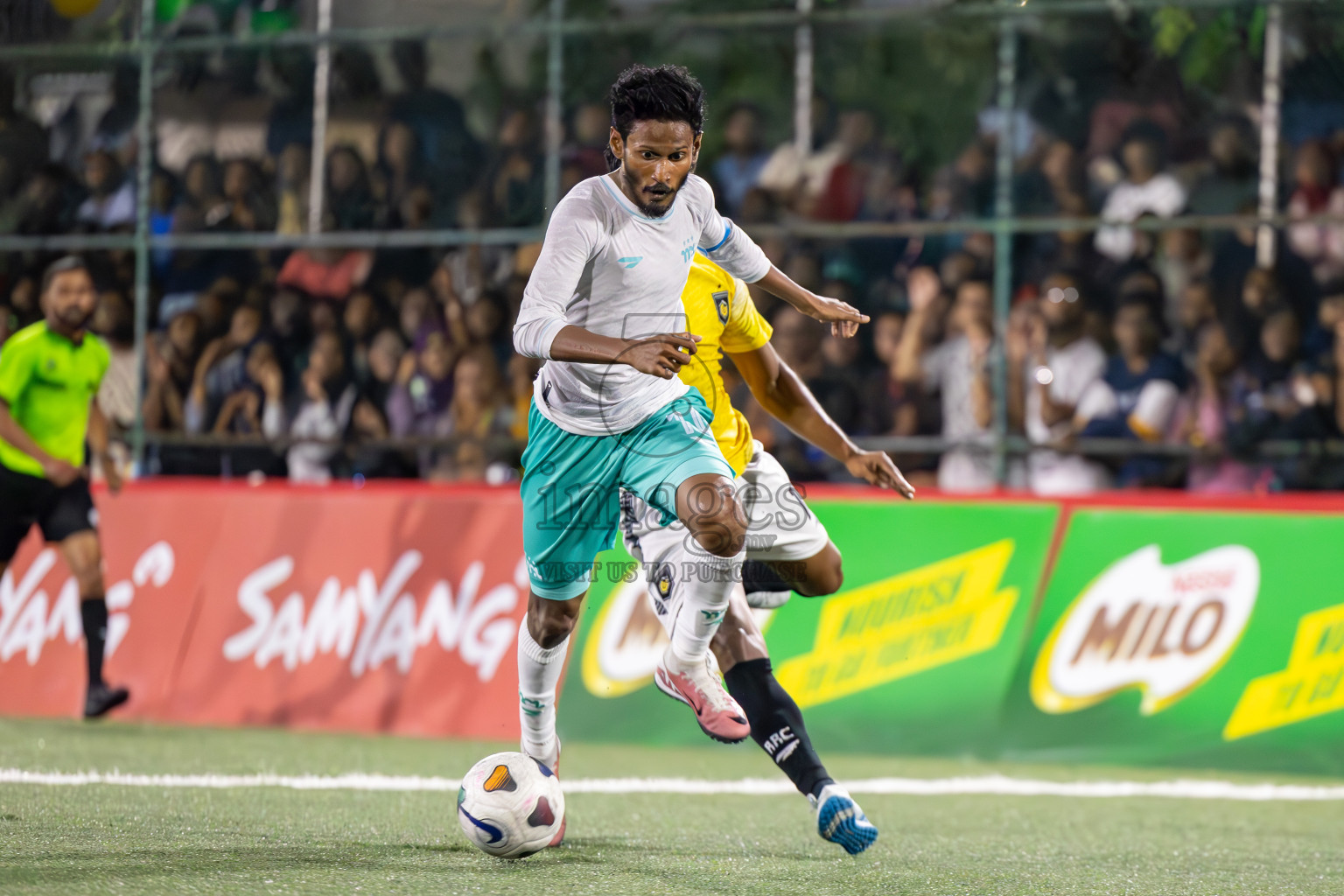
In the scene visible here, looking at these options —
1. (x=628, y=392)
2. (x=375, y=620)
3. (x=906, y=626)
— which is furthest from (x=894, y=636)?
(x=628, y=392)

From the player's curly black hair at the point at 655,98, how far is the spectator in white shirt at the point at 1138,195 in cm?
585

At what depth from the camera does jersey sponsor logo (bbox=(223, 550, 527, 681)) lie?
908cm

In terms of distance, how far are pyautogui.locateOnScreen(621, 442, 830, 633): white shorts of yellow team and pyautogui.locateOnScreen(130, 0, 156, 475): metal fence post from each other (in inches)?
244

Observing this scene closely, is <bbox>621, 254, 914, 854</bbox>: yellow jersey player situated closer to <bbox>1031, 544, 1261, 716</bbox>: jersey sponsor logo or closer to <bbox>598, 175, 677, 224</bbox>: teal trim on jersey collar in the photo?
<bbox>598, 175, 677, 224</bbox>: teal trim on jersey collar

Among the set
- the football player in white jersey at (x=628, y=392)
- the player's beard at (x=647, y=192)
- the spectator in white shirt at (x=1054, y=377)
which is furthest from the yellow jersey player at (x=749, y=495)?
the spectator in white shirt at (x=1054, y=377)

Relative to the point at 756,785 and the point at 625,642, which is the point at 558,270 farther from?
the point at 625,642

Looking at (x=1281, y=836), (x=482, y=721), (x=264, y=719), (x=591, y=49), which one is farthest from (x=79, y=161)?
(x=1281, y=836)

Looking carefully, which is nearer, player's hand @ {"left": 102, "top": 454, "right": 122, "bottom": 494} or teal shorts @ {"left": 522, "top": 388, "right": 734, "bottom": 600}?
teal shorts @ {"left": 522, "top": 388, "right": 734, "bottom": 600}

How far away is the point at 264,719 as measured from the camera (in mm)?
9312

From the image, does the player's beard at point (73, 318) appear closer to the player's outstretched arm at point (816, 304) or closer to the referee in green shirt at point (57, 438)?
the referee in green shirt at point (57, 438)

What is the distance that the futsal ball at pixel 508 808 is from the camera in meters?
5.07

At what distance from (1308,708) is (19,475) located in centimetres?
633

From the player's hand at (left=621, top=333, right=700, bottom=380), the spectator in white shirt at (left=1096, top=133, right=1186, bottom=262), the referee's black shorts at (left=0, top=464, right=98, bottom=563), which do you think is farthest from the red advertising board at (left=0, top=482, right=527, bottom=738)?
the player's hand at (left=621, top=333, right=700, bottom=380)

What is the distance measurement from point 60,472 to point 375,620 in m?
1.74
